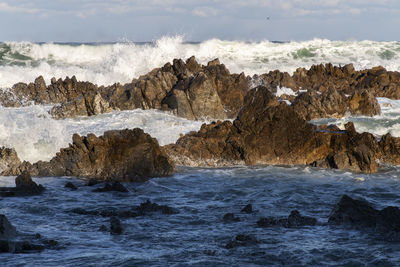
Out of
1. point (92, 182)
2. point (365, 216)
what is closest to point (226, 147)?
point (92, 182)

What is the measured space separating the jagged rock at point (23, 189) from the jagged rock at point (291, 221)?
180 inches

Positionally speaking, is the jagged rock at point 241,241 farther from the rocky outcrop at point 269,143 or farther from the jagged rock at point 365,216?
the rocky outcrop at point 269,143

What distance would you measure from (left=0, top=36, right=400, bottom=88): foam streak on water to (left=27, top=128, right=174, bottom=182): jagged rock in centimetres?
2008

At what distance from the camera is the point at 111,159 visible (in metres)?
14.4

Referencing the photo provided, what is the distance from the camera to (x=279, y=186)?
532 inches

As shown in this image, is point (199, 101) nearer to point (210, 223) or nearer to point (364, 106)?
point (364, 106)

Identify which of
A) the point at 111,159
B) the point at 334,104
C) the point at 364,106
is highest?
the point at 334,104

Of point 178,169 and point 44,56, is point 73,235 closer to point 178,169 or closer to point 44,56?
point 178,169

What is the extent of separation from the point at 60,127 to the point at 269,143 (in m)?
6.09

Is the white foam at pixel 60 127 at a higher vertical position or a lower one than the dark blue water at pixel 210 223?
higher

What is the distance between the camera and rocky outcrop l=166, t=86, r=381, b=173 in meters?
16.1

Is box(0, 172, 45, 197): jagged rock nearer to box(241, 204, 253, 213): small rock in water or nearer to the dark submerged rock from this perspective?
box(241, 204, 253, 213): small rock in water

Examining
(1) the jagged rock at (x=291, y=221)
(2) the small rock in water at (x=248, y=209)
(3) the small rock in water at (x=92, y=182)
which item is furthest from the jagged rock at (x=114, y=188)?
(1) the jagged rock at (x=291, y=221)

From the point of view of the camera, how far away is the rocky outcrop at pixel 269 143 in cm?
1608
